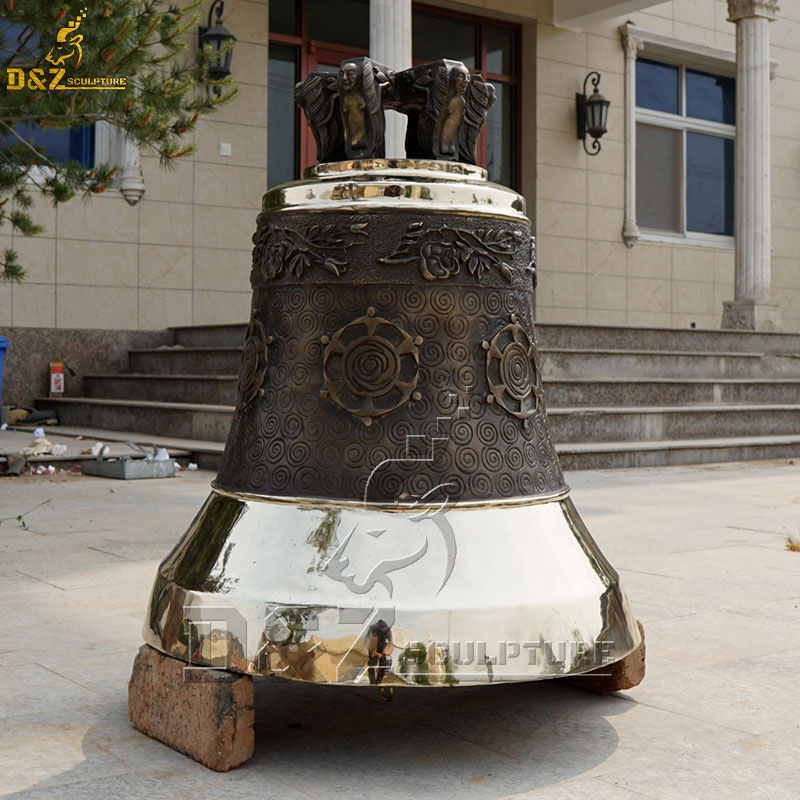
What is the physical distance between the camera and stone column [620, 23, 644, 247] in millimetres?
14828

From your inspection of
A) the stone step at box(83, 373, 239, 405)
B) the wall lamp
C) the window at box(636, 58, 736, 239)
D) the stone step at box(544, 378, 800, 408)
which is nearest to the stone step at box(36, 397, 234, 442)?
the stone step at box(83, 373, 239, 405)

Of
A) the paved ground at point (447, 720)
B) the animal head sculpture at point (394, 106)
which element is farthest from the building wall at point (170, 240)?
the animal head sculpture at point (394, 106)

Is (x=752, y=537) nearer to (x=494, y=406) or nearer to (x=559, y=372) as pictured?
(x=494, y=406)

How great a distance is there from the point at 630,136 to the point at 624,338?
202 inches

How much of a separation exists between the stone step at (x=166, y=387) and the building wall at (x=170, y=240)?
0.74 metres

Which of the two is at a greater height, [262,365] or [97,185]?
[97,185]

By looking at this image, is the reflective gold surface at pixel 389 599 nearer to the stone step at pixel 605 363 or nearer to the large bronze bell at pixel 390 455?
the large bronze bell at pixel 390 455

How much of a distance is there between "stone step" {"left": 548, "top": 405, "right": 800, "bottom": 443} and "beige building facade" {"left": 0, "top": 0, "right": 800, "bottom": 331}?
332cm

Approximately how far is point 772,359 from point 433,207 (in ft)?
34.2

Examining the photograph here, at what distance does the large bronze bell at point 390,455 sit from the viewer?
6.91 feet

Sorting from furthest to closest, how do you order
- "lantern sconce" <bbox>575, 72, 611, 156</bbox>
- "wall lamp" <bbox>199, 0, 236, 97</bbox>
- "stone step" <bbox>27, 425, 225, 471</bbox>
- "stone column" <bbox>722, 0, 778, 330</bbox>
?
1. "lantern sconce" <bbox>575, 72, 611, 156</bbox>
2. "stone column" <bbox>722, 0, 778, 330</bbox>
3. "wall lamp" <bbox>199, 0, 236, 97</bbox>
4. "stone step" <bbox>27, 425, 225, 471</bbox>

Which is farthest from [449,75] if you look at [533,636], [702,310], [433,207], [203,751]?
[702,310]

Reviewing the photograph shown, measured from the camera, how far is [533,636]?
215 centimetres

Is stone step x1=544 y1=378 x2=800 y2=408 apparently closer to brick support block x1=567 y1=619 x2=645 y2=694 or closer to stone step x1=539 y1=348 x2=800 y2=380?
stone step x1=539 y1=348 x2=800 y2=380
